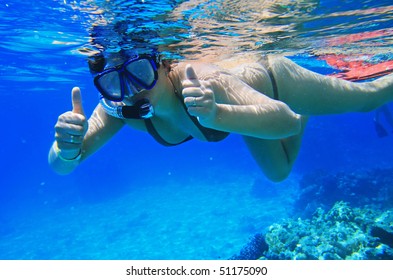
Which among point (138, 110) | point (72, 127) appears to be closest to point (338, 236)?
point (138, 110)

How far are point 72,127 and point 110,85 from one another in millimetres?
728

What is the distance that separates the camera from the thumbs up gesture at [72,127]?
3238 mm

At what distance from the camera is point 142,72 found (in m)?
3.54

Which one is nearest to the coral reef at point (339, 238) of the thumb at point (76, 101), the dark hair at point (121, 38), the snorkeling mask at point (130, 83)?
the dark hair at point (121, 38)

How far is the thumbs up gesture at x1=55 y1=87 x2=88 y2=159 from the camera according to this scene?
10.6 ft

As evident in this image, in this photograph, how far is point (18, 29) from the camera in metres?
8.52

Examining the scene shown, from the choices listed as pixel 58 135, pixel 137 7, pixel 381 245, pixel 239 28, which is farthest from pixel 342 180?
pixel 58 135

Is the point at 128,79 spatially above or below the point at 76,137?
above

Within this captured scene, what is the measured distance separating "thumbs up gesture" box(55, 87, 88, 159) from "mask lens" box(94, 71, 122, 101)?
1.15 ft

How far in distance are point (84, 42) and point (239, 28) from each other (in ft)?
13.6

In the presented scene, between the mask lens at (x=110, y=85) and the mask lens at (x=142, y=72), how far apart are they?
20 cm

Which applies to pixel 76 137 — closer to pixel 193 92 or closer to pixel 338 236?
pixel 193 92

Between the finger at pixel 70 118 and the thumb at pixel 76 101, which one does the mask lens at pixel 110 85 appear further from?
the finger at pixel 70 118

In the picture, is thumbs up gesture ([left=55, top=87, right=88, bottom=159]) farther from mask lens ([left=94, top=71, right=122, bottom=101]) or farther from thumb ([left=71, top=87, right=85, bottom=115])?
mask lens ([left=94, top=71, right=122, bottom=101])
